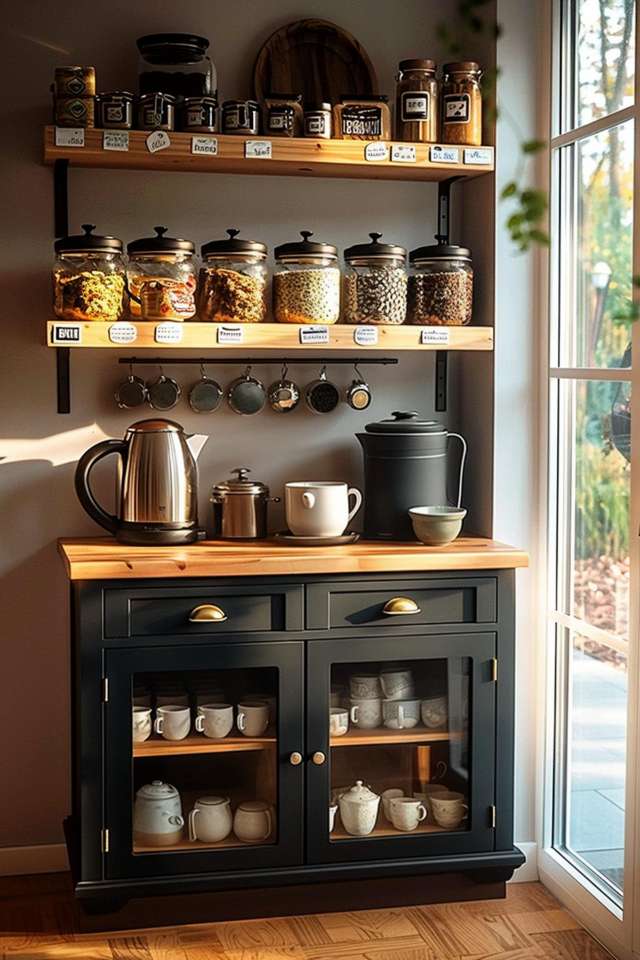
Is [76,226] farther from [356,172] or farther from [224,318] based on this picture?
[356,172]

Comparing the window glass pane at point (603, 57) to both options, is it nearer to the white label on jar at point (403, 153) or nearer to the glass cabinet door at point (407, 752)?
the white label on jar at point (403, 153)

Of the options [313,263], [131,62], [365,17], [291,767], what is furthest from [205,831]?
[365,17]

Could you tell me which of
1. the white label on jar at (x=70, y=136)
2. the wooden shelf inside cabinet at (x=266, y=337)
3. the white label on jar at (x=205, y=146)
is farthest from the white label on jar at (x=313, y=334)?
the white label on jar at (x=70, y=136)

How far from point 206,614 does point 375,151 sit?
1.17 metres

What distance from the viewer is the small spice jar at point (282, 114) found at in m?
2.84

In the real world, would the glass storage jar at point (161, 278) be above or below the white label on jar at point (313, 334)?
above

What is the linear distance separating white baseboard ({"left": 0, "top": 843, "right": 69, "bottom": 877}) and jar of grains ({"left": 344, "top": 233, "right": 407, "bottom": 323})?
156 centimetres

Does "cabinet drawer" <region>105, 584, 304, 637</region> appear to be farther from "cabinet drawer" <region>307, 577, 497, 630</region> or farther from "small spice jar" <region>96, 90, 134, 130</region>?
"small spice jar" <region>96, 90, 134, 130</region>

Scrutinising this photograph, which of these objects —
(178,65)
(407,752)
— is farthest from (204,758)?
(178,65)

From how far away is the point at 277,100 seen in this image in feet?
9.34

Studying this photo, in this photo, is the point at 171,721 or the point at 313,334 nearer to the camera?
the point at 171,721

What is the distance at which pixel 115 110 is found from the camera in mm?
2730

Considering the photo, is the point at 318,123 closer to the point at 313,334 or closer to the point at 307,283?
the point at 307,283

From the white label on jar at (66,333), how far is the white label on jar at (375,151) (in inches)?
31.7
